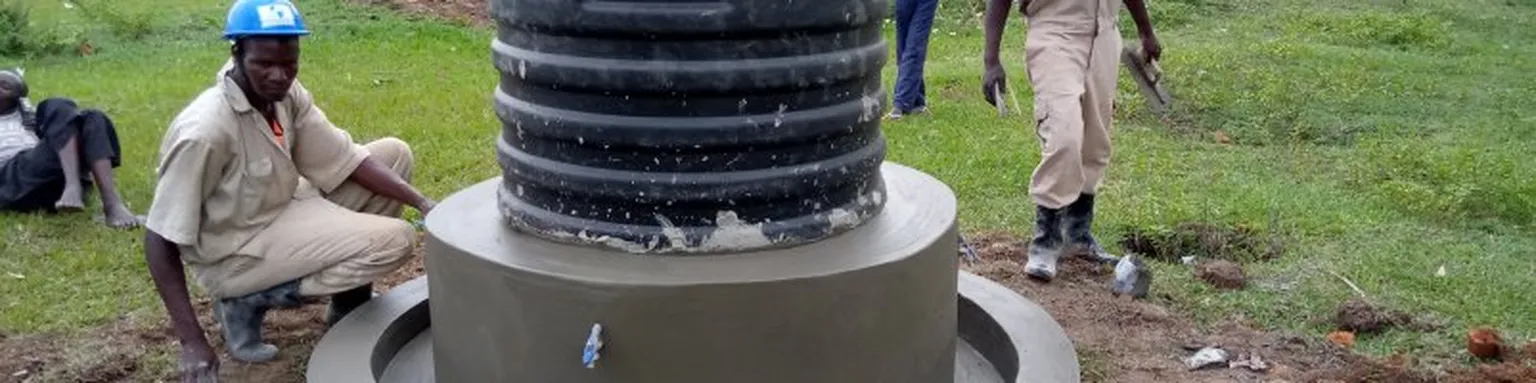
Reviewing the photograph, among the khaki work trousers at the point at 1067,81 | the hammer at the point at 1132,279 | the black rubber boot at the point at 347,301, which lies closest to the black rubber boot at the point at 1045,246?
the khaki work trousers at the point at 1067,81

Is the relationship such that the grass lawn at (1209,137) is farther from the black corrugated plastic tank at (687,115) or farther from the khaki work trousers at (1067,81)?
the black corrugated plastic tank at (687,115)

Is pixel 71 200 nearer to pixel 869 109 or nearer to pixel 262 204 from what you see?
pixel 262 204

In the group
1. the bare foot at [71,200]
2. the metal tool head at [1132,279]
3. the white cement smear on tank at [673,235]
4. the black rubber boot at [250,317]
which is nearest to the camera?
the white cement smear on tank at [673,235]

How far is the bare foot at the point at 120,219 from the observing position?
5.75 m

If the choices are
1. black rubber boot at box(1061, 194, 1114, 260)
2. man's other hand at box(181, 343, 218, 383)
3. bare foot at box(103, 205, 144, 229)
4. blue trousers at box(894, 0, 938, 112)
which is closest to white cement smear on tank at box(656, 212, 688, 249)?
man's other hand at box(181, 343, 218, 383)

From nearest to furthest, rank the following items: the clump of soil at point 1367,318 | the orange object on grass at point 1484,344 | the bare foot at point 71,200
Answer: the orange object on grass at point 1484,344, the clump of soil at point 1367,318, the bare foot at point 71,200

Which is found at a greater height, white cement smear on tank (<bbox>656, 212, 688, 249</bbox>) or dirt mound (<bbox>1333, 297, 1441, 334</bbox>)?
white cement smear on tank (<bbox>656, 212, 688, 249</bbox>)

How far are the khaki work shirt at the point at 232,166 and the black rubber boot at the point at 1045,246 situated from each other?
7.48 feet

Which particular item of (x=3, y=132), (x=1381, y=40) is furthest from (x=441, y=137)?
(x=1381, y=40)

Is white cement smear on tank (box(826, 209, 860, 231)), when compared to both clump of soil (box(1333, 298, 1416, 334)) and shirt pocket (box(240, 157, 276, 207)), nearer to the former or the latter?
shirt pocket (box(240, 157, 276, 207))

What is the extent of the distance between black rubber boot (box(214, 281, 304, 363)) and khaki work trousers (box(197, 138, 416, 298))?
3 cm

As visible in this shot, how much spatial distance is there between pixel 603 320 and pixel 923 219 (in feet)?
2.77

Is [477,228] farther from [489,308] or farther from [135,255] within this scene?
[135,255]

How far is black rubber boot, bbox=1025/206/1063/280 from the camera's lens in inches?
192
